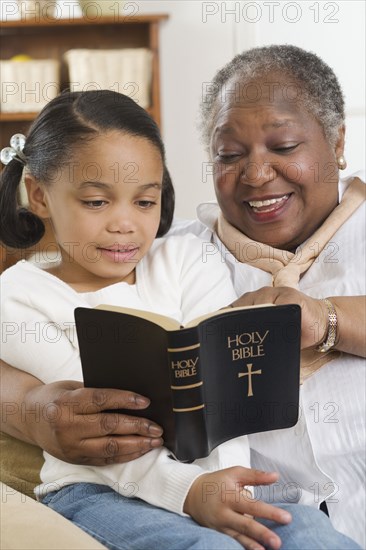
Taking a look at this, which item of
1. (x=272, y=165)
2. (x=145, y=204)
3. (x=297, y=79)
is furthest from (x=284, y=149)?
(x=145, y=204)

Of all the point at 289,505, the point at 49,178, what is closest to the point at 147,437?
the point at 289,505

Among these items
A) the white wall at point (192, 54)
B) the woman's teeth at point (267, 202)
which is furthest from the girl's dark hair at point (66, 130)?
the white wall at point (192, 54)

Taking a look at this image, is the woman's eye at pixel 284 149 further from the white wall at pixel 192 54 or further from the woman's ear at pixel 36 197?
the white wall at pixel 192 54

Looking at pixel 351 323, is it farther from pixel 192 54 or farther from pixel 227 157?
pixel 192 54

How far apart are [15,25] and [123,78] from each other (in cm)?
60

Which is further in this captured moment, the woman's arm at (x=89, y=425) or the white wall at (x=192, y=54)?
the white wall at (x=192, y=54)

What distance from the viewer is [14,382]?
1.47 meters

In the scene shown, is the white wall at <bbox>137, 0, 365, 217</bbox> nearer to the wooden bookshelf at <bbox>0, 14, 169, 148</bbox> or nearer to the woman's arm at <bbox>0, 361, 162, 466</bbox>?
the wooden bookshelf at <bbox>0, 14, 169, 148</bbox>

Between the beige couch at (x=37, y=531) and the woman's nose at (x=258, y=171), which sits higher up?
the woman's nose at (x=258, y=171)

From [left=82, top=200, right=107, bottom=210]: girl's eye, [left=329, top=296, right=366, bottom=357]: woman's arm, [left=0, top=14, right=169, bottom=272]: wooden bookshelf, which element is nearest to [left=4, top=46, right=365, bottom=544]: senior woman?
[left=329, top=296, right=366, bottom=357]: woman's arm

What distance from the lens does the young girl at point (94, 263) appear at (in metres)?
1.34

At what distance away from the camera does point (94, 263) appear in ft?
4.92

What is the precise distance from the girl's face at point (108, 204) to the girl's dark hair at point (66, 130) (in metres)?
0.02

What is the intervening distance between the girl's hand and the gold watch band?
31 cm
